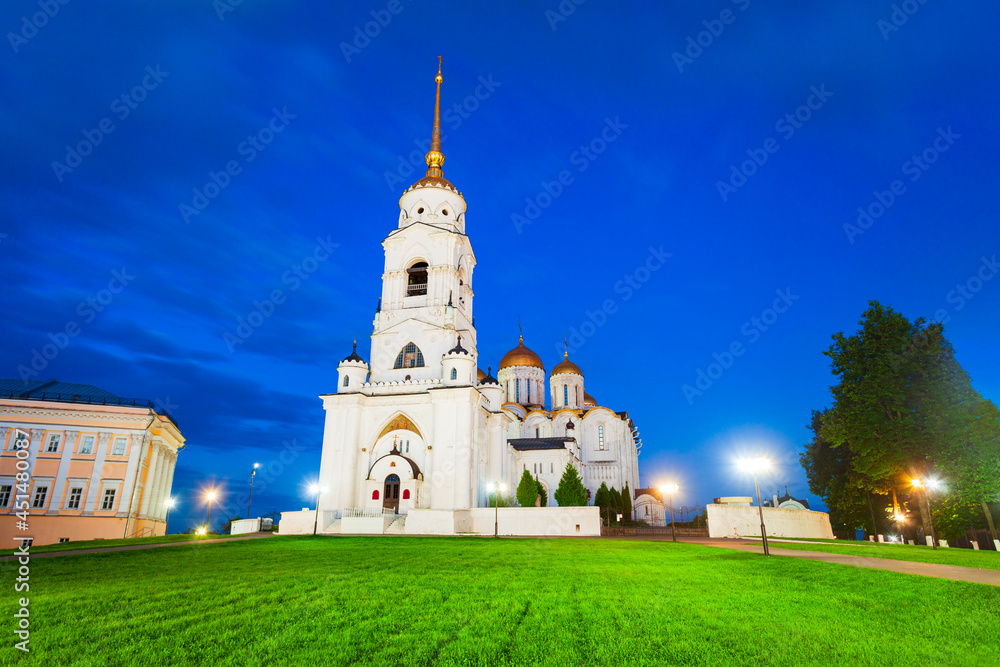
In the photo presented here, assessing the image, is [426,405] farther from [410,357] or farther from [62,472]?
[62,472]

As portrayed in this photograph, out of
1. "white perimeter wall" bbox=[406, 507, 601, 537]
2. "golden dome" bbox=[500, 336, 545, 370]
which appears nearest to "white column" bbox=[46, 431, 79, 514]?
"white perimeter wall" bbox=[406, 507, 601, 537]

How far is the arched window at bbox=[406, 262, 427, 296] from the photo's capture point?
45.2 metres

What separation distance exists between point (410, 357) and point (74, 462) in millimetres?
24089

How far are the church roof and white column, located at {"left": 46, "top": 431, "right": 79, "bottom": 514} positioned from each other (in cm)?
3373

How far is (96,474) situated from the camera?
1430 inches

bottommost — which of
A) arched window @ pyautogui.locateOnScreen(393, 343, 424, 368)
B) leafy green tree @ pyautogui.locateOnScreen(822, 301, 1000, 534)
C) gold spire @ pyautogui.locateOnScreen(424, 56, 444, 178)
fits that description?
leafy green tree @ pyautogui.locateOnScreen(822, 301, 1000, 534)

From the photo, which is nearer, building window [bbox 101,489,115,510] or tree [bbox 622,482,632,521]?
building window [bbox 101,489,115,510]

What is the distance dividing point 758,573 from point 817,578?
3.77ft

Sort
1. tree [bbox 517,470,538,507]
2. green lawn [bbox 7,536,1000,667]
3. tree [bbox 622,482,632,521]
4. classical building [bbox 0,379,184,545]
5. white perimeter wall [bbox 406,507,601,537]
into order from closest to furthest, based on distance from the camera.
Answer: green lawn [bbox 7,536,1000,667]
white perimeter wall [bbox 406,507,601,537]
classical building [bbox 0,379,184,545]
tree [bbox 517,470,538,507]
tree [bbox 622,482,632,521]

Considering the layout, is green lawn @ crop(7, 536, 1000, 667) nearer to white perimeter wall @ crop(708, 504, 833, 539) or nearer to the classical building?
white perimeter wall @ crop(708, 504, 833, 539)

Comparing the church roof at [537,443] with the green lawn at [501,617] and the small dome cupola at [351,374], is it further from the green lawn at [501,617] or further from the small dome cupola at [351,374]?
the green lawn at [501,617]

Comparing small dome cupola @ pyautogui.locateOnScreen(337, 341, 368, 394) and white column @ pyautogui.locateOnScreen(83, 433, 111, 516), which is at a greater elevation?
small dome cupola @ pyautogui.locateOnScreen(337, 341, 368, 394)

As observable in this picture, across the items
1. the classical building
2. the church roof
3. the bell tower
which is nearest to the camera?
the classical building

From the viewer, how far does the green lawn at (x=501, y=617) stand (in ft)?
16.9
